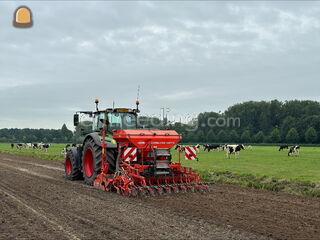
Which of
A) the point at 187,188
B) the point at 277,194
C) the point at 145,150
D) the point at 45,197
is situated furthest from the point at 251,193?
the point at 45,197

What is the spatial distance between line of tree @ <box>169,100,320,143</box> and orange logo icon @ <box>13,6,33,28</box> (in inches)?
3803

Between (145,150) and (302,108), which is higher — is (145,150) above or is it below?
below

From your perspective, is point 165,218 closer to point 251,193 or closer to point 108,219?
point 108,219

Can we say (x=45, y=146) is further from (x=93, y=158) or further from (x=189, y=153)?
(x=189, y=153)

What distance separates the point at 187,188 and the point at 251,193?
76.5 inches

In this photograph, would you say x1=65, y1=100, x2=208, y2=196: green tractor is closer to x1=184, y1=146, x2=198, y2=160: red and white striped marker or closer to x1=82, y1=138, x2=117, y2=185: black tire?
x1=82, y1=138, x2=117, y2=185: black tire

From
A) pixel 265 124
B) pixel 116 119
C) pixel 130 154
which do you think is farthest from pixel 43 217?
pixel 265 124

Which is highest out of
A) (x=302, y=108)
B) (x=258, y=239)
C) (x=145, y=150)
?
(x=302, y=108)

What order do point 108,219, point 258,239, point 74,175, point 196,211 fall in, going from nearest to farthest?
1. point 258,239
2. point 108,219
3. point 196,211
4. point 74,175

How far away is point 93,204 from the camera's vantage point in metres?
11.3

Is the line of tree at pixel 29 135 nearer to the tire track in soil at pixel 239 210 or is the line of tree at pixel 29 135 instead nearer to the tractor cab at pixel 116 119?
the tractor cab at pixel 116 119

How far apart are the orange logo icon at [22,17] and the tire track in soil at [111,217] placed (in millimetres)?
3712

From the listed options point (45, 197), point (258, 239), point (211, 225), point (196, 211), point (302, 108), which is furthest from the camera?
point (302, 108)

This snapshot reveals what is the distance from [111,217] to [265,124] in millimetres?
123036
